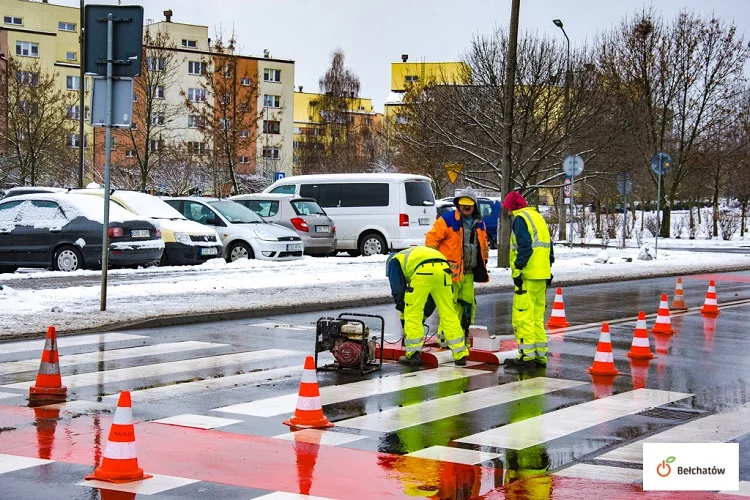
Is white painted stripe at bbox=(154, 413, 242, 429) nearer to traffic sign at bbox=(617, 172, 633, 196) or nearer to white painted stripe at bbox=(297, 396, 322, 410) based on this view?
white painted stripe at bbox=(297, 396, 322, 410)

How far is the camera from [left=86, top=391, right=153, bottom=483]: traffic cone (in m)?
6.64

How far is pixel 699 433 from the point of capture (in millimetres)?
8570

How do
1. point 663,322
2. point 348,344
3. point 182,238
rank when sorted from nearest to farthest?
point 348,344
point 663,322
point 182,238

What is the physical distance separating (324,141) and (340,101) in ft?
12.1

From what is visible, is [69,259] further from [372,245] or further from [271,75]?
[271,75]

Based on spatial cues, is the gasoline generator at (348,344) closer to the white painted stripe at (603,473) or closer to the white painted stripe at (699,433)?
the white painted stripe at (699,433)

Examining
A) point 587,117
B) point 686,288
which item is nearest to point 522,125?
point 587,117

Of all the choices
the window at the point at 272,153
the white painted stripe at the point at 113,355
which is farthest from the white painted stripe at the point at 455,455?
the window at the point at 272,153

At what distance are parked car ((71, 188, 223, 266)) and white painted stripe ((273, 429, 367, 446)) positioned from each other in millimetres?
16766

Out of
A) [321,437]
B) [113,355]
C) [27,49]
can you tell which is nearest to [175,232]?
[113,355]

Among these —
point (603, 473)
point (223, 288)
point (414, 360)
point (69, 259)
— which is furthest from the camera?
point (69, 259)

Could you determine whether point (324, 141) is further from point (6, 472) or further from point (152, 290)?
point (6, 472)

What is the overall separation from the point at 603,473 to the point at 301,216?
2235 cm

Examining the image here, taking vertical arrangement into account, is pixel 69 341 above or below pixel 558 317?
below
